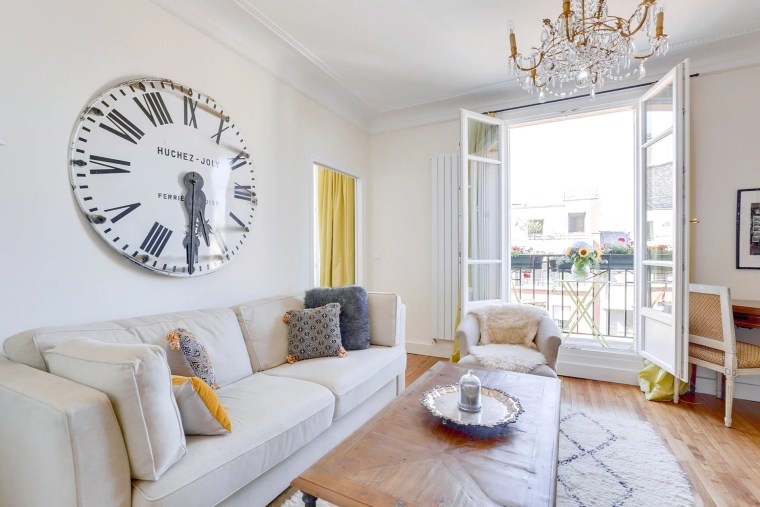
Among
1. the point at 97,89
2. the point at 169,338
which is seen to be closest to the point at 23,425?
the point at 169,338

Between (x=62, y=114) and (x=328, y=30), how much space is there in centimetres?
176

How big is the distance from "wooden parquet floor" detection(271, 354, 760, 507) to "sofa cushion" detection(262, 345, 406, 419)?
522mm

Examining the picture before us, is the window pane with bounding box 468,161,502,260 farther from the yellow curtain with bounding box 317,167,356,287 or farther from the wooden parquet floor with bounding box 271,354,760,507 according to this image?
the yellow curtain with bounding box 317,167,356,287

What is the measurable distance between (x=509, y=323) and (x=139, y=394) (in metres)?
2.53

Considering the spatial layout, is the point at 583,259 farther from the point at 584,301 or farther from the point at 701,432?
the point at 701,432

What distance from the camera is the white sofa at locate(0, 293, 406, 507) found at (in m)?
1.04

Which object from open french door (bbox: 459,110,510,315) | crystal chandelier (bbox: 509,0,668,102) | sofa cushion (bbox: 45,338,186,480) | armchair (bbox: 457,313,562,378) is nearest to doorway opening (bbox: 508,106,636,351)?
open french door (bbox: 459,110,510,315)

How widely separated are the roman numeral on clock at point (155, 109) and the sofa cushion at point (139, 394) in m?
1.36

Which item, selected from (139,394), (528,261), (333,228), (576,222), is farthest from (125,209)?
(576,222)

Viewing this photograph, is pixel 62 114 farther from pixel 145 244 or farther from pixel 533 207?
pixel 533 207

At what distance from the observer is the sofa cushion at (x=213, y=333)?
1763 mm

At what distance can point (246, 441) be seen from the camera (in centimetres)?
139

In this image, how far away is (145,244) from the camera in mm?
1972

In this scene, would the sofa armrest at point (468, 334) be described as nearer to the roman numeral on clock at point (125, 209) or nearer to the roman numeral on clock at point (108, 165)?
the roman numeral on clock at point (125, 209)
